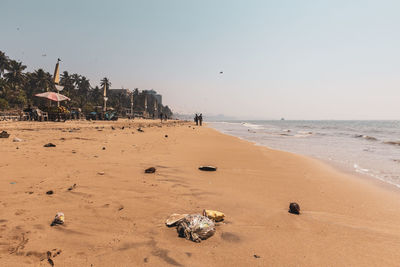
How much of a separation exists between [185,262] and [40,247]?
146 cm

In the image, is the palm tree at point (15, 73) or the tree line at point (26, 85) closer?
the tree line at point (26, 85)

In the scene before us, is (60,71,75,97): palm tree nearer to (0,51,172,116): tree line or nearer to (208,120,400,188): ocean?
(0,51,172,116): tree line

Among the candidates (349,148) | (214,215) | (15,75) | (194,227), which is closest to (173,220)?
(194,227)

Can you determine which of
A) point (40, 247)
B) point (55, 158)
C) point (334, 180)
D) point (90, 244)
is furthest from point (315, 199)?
point (55, 158)

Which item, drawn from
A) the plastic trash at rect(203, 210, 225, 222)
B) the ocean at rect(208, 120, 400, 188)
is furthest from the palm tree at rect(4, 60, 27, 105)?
the plastic trash at rect(203, 210, 225, 222)

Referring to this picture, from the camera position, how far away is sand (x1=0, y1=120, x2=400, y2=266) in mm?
2139

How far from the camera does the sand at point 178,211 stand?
2139 mm

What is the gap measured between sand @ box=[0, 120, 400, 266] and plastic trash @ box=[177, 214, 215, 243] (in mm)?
91

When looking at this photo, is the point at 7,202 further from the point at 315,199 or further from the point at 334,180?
the point at 334,180

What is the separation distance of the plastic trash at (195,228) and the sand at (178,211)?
91 mm

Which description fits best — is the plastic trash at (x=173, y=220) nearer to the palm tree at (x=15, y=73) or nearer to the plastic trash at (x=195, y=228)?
the plastic trash at (x=195, y=228)

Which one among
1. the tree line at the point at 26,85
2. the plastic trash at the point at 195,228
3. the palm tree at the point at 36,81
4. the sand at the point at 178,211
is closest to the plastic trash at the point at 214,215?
the sand at the point at 178,211

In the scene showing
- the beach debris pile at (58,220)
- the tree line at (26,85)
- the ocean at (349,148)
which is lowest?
the ocean at (349,148)

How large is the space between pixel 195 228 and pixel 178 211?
0.72 metres
